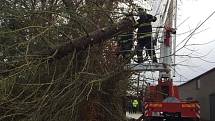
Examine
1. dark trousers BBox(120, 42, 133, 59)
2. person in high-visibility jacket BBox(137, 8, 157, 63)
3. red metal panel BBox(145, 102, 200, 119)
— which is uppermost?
person in high-visibility jacket BBox(137, 8, 157, 63)

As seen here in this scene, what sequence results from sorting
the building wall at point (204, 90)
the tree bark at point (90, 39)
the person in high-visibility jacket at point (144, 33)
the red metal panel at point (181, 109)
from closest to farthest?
the tree bark at point (90, 39) < the person in high-visibility jacket at point (144, 33) < the red metal panel at point (181, 109) < the building wall at point (204, 90)

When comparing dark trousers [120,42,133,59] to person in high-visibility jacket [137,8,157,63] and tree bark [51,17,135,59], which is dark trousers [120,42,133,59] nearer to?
person in high-visibility jacket [137,8,157,63]

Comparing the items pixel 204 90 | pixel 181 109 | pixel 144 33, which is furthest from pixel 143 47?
pixel 204 90

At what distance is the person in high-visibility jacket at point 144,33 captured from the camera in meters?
8.02

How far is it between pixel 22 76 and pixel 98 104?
1.23 metres

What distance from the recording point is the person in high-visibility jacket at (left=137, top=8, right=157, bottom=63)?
26.3ft

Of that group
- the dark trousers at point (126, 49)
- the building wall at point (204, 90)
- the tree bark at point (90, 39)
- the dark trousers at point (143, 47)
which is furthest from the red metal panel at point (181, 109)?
the building wall at point (204, 90)

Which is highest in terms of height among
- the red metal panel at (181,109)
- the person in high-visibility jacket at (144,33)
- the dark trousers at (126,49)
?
the person in high-visibility jacket at (144,33)

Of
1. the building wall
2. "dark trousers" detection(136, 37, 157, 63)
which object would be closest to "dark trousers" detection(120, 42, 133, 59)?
"dark trousers" detection(136, 37, 157, 63)

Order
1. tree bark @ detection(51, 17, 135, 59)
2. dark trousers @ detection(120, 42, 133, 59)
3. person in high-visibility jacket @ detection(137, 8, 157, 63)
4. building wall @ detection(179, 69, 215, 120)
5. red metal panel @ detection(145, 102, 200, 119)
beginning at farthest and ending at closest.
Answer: building wall @ detection(179, 69, 215, 120) < red metal panel @ detection(145, 102, 200, 119) < dark trousers @ detection(120, 42, 133, 59) < person in high-visibility jacket @ detection(137, 8, 157, 63) < tree bark @ detection(51, 17, 135, 59)

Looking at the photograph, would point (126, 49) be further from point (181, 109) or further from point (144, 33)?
point (181, 109)

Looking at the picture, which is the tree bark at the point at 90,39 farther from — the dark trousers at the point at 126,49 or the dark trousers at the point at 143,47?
the dark trousers at the point at 143,47

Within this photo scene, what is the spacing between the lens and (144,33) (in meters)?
8.12

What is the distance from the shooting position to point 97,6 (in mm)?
8055
